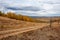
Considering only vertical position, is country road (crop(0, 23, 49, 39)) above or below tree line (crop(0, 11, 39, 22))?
below

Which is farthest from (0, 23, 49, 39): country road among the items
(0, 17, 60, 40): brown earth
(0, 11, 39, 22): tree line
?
(0, 11, 39, 22): tree line

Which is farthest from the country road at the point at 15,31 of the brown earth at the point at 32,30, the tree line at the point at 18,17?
the tree line at the point at 18,17

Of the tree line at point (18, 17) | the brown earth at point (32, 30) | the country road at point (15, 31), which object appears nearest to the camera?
the country road at point (15, 31)

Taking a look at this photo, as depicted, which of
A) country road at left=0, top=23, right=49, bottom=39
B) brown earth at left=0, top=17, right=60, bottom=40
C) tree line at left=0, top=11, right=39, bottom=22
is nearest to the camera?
country road at left=0, top=23, right=49, bottom=39

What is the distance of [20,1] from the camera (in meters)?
3.20

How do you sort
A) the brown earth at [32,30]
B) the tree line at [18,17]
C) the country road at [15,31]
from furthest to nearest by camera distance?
the tree line at [18,17] < the brown earth at [32,30] < the country road at [15,31]

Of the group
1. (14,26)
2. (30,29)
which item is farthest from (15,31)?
(30,29)

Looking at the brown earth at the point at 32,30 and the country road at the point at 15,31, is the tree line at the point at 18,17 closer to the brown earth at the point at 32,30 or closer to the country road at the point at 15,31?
the brown earth at the point at 32,30

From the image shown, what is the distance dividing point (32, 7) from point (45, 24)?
499 millimetres

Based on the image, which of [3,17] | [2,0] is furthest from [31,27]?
[2,0]

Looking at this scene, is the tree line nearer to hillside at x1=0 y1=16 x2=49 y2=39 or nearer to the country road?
hillside at x1=0 y1=16 x2=49 y2=39

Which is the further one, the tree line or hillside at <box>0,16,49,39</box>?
the tree line

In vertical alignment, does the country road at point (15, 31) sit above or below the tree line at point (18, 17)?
below

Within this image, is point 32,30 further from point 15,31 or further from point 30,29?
point 15,31
